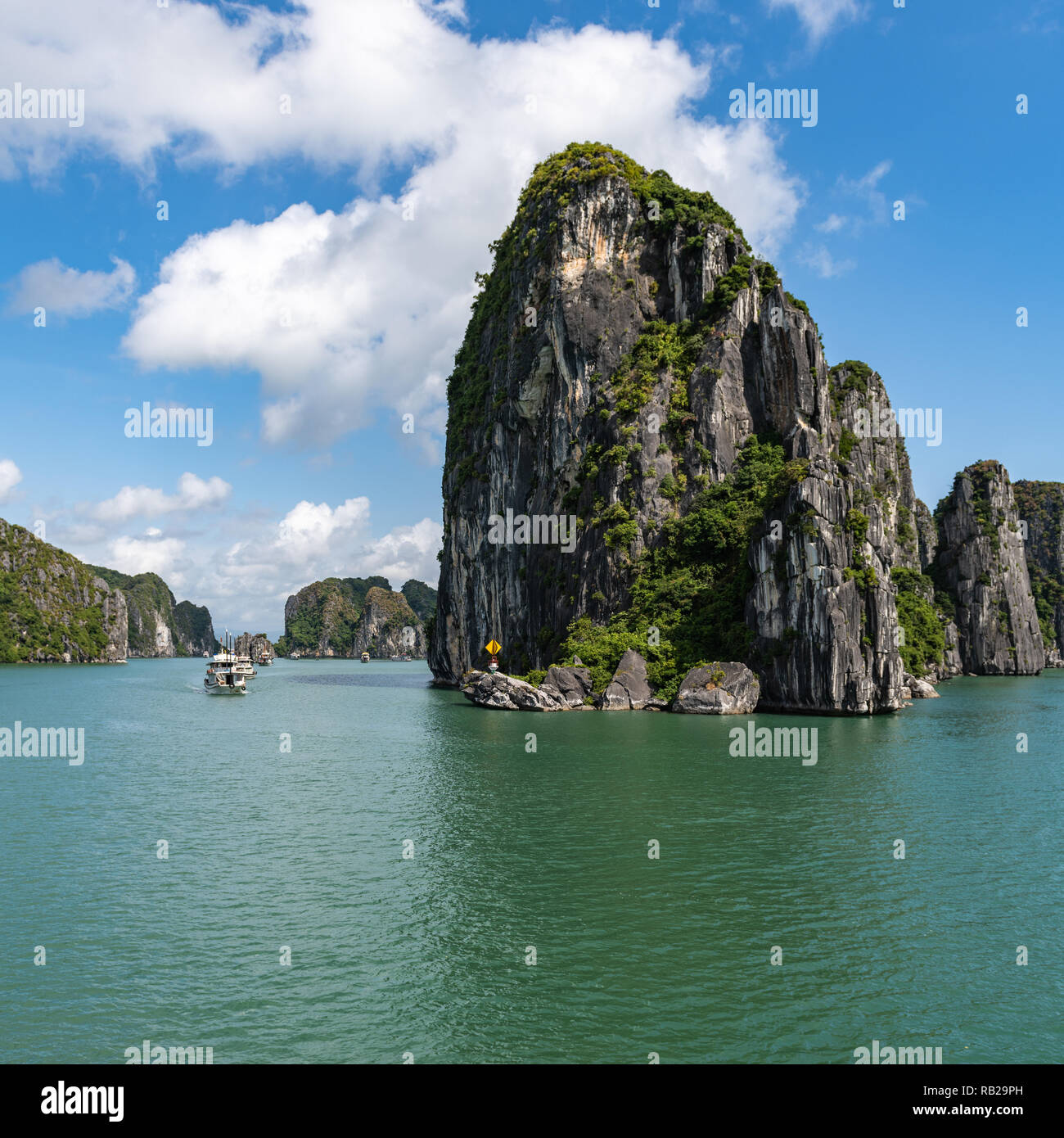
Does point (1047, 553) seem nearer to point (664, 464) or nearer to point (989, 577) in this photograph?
point (989, 577)

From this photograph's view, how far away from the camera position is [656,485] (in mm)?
67250

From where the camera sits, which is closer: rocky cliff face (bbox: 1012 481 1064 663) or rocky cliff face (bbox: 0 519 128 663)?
rocky cliff face (bbox: 1012 481 1064 663)

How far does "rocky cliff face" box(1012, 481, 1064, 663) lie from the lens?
14012 cm

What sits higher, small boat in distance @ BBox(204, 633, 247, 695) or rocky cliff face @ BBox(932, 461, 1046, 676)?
rocky cliff face @ BBox(932, 461, 1046, 676)

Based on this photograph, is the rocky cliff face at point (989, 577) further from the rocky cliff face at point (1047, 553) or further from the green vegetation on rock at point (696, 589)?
the green vegetation on rock at point (696, 589)

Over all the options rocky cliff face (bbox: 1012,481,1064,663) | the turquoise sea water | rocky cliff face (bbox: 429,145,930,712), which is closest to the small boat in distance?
rocky cliff face (bbox: 429,145,930,712)

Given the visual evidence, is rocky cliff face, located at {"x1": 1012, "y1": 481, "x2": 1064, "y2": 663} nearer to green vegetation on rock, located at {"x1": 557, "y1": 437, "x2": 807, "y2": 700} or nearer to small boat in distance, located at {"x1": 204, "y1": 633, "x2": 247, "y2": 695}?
green vegetation on rock, located at {"x1": 557, "y1": 437, "x2": 807, "y2": 700}

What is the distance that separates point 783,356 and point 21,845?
2437 inches

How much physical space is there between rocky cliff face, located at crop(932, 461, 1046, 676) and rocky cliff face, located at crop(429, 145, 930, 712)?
128 feet

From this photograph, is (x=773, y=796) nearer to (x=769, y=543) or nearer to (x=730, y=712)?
(x=730, y=712)

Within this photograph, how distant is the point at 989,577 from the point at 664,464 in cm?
7254

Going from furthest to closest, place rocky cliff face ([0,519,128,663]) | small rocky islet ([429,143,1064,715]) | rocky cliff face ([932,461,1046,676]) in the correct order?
rocky cliff face ([0,519,128,663]) < rocky cliff face ([932,461,1046,676]) < small rocky islet ([429,143,1064,715])

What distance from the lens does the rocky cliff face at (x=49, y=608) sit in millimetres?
170125

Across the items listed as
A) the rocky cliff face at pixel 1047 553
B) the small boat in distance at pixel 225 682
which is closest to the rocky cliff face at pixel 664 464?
the small boat in distance at pixel 225 682
